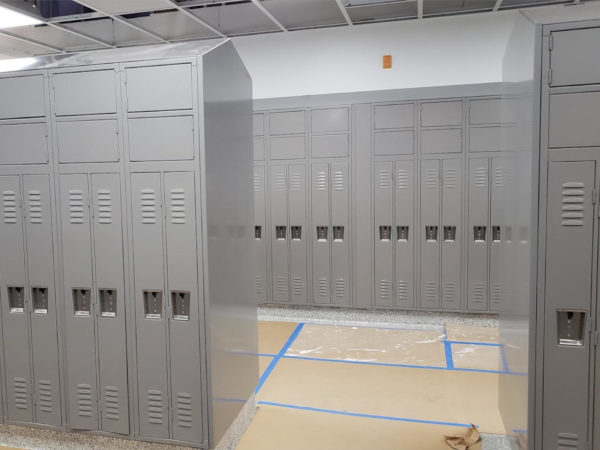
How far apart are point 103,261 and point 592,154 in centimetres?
266

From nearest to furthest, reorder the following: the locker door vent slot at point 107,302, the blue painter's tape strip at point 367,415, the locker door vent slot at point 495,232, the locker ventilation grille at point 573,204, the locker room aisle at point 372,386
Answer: the locker ventilation grille at point 573,204 < the locker door vent slot at point 107,302 < the locker room aisle at point 372,386 < the blue painter's tape strip at point 367,415 < the locker door vent slot at point 495,232

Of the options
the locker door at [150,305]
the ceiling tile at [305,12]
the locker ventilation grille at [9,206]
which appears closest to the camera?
the locker door at [150,305]

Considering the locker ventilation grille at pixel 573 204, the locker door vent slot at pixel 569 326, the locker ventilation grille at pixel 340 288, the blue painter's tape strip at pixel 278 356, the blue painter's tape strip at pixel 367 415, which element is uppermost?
the locker ventilation grille at pixel 573 204

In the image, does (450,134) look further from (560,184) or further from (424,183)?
(560,184)

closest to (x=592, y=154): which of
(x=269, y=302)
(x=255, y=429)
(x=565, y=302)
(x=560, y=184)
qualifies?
(x=560, y=184)

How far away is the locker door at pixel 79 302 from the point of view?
8.96 feet

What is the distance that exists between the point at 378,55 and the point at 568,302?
4.10 metres

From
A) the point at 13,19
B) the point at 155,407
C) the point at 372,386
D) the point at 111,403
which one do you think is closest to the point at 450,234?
the point at 372,386

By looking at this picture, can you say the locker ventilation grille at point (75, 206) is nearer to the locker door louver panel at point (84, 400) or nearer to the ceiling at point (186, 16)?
the locker door louver panel at point (84, 400)

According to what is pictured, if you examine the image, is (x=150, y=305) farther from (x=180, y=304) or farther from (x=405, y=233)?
(x=405, y=233)

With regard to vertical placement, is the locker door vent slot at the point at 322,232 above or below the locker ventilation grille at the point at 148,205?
below

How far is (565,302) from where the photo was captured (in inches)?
89.5

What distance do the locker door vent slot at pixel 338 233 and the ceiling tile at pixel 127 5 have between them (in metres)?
2.96

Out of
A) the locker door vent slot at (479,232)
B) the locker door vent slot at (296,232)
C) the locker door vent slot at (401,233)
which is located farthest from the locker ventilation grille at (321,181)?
the locker door vent slot at (479,232)
